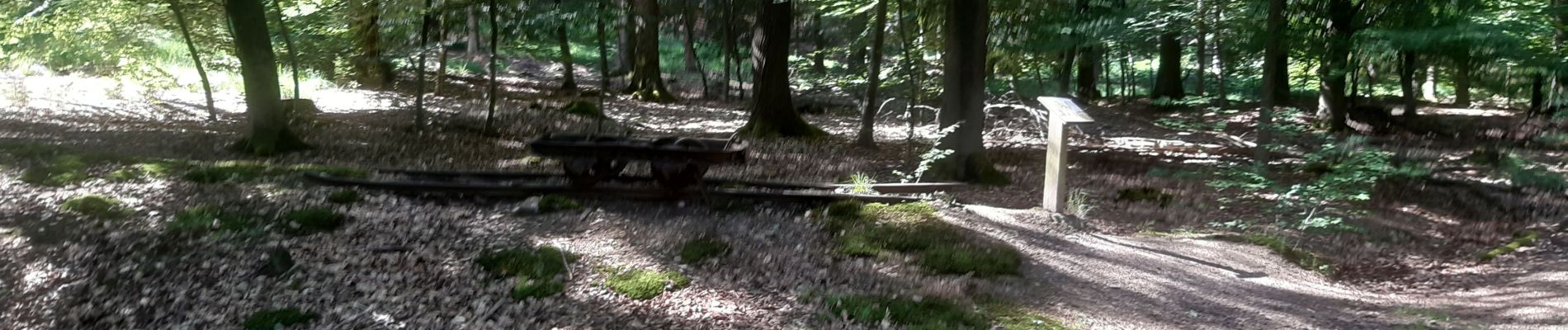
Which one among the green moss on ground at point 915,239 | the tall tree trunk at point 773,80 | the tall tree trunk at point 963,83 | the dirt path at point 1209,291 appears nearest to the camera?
the dirt path at point 1209,291

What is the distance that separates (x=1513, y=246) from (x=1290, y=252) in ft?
8.93

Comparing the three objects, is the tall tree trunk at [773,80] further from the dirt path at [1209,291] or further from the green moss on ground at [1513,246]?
the green moss on ground at [1513,246]

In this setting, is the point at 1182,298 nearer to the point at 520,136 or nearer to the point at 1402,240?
the point at 1402,240

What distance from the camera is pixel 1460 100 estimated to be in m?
27.3

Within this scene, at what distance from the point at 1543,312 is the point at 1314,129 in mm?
13029

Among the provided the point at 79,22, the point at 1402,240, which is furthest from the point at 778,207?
the point at 79,22

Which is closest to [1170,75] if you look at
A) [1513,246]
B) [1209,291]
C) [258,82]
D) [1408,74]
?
[1408,74]

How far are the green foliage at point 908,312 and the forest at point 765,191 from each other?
25 millimetres

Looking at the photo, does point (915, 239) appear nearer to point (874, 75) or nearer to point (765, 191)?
point (765, 191)

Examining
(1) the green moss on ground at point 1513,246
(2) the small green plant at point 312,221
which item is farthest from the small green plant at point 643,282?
(1) the green moss on ground at point 1513,246

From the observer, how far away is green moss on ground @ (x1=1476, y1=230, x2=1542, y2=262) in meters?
9.05

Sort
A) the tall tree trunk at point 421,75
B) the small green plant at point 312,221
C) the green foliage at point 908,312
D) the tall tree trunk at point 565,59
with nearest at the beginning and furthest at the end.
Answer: the green foliage at point 908,312 → the small green plant at point 312,221 → the tall tree trunk at point 421,75 → the tall tree trunk at point 565,59

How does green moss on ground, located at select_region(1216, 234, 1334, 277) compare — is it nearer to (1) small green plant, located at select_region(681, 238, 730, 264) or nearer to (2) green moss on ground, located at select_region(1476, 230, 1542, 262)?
(2) green moss on ground, located at select_region(1476, 230, 1542, 262)

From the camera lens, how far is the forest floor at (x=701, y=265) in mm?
6125
